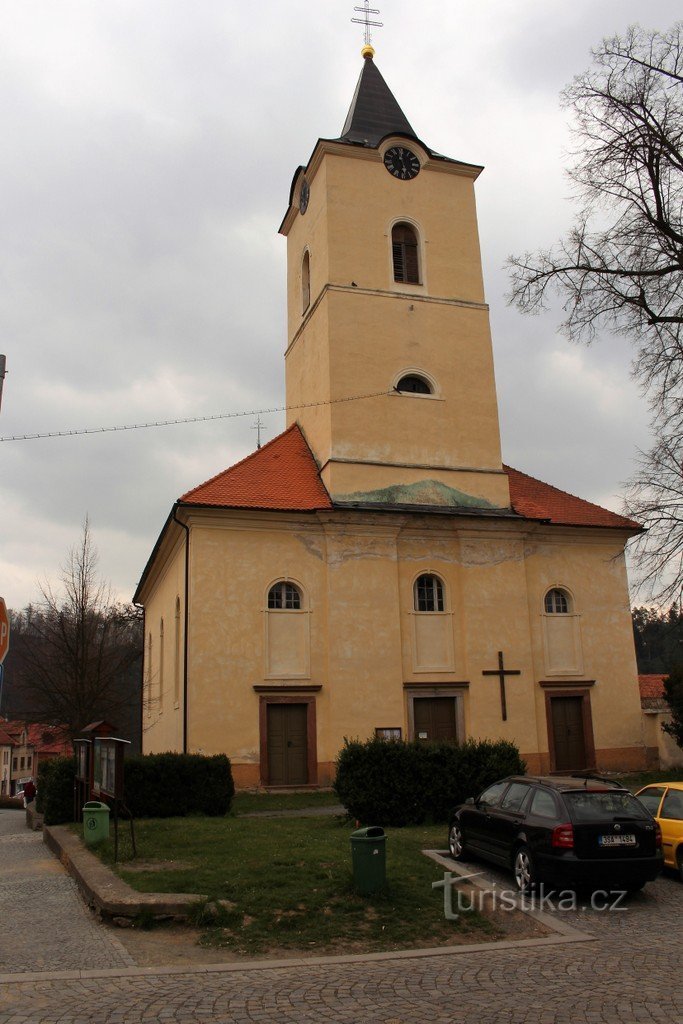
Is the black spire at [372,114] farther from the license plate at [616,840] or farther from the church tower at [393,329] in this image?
the license plate at [616,840]

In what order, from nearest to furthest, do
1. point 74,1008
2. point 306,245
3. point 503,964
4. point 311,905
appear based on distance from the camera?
1. point 74,1008
2. point 503,964
3. point 311,905
4. point 306,245

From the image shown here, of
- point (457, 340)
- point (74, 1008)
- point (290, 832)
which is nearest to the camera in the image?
point (74, 1008)

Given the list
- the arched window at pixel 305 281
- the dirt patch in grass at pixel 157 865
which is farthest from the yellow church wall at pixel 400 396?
the dirt patch in grass at pixel 157 865

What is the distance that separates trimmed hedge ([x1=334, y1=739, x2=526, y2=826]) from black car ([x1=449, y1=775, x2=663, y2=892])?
4436 mm

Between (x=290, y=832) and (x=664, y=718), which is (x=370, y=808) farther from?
(x=664, y=718)

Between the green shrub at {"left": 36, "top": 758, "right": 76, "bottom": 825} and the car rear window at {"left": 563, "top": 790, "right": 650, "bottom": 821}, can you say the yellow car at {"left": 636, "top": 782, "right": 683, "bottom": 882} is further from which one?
the green shrub at {"left": 36, "top": 758, "right": 76, "bottom": 825}

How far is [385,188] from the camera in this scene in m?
28.5

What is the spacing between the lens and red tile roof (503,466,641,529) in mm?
26672

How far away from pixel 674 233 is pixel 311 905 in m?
13.7

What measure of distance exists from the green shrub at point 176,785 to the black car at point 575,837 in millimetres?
7842

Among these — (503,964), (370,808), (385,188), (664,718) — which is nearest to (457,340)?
(385,188)

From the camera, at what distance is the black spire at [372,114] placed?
29578mm

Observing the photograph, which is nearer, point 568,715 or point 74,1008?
point 74,1008

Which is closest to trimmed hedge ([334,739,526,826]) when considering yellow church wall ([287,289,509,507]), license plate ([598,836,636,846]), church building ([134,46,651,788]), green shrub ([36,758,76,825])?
green shrub ([36,758,76,825])
